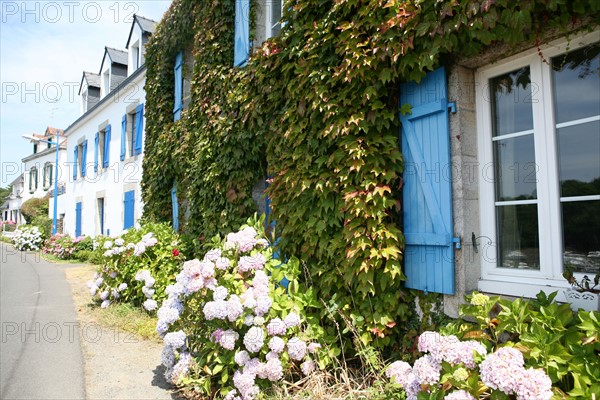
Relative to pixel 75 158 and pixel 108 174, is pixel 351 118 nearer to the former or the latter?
pixel 108 174

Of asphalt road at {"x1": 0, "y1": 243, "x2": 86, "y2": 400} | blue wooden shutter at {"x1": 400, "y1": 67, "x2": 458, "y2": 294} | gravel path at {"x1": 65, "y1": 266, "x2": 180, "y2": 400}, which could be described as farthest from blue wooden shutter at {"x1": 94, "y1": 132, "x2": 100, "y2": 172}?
blue wooden shutter at {"x1": 400, "y1": 67, "x2": 458, "y2": 294}

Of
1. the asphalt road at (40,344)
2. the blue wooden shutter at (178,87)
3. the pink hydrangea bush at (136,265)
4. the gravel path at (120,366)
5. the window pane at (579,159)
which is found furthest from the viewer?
the blue wooden shutter at (178,87)

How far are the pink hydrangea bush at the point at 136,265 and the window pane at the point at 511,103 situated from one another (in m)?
4.95

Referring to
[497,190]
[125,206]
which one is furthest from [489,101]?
[125,206]

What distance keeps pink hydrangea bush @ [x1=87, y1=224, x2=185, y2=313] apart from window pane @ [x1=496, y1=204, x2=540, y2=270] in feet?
15.4

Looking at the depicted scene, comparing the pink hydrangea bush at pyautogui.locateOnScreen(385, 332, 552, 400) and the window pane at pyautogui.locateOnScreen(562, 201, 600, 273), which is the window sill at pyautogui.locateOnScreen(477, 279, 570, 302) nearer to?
the window pane at pyautogui.locateOnScreen(562, 201, 600, 273)

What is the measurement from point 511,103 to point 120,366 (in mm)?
4451

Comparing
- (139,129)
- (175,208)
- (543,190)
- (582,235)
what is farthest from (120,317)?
(139,129)

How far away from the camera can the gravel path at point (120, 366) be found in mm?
3686

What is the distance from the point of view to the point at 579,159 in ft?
8.62

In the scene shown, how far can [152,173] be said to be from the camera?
30.2 feet

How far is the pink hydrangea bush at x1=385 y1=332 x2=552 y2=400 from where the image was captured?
1904 millimetres

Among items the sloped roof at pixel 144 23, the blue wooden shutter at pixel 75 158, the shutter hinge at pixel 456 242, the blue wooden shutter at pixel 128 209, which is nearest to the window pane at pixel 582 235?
the shutter hinge at pixel 456 242

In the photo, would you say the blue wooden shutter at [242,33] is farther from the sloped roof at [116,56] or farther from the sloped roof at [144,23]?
the sloped roof at [116,56]
